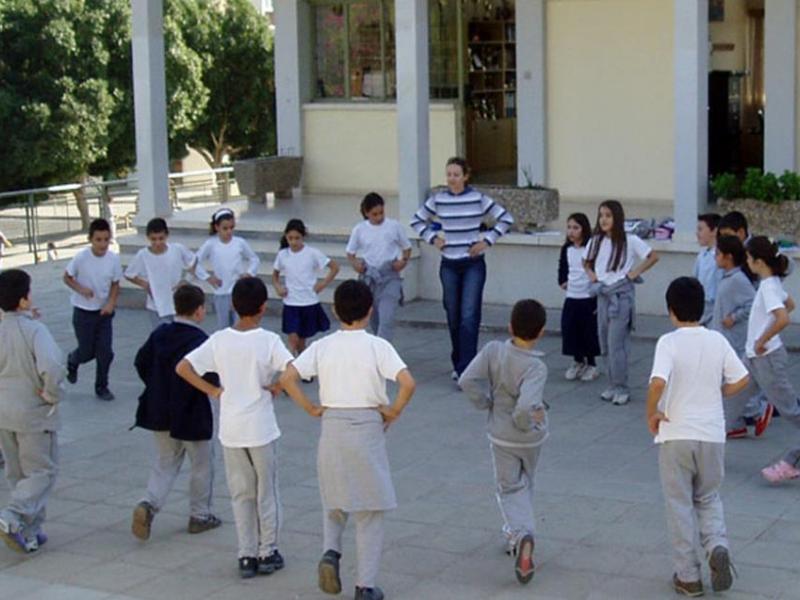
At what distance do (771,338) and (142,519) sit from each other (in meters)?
4.04

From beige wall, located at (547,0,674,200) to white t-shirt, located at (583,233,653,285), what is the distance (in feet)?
22.3

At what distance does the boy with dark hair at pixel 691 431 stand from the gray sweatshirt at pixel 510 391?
609 millimetres

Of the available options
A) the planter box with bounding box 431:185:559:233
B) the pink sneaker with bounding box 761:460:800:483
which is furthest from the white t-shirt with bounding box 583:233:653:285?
the planter box with bounding box 431:185:559:233

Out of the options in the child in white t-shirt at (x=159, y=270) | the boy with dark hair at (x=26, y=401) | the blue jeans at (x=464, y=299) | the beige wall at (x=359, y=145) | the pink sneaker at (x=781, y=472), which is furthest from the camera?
the beige wall at (x=359, y=145)

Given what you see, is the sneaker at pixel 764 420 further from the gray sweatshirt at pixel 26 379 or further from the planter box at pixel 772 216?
the gray sweatshirt at pixel 26 379

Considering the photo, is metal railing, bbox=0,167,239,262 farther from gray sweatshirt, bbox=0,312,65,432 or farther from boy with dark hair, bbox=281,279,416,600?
boy with dark hair, bbox=281,279,416,600

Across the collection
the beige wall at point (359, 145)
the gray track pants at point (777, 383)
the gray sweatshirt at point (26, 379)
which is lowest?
the gray track pants at point (777, 383)

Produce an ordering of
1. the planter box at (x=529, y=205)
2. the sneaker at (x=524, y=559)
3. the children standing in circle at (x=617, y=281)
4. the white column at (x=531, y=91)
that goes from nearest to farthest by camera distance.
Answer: the sneaker at (x=524, y=559)
the children standing in circle at (x=617, y=281)
the planter box at (x=529, y=205)
the white column at (x=531, y=91)

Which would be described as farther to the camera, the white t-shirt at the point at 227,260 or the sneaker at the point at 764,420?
the white t-shirt at the point at 227,260

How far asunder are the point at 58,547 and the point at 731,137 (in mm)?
12556

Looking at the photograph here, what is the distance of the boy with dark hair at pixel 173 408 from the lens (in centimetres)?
870

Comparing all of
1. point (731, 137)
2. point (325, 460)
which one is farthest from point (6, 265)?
point (325, 460)

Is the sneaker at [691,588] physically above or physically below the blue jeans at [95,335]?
below

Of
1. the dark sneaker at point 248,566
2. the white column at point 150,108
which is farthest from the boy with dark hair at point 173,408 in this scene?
the white column at point 150,108
